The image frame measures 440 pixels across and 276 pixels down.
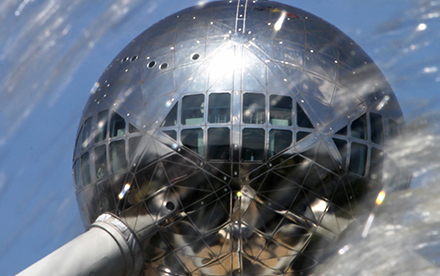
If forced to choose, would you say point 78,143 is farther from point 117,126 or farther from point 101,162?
point 117,126

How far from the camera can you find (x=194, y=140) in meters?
8.95

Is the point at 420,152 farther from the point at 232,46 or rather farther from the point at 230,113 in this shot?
the point at 232,46

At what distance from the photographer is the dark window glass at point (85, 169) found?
10.2m

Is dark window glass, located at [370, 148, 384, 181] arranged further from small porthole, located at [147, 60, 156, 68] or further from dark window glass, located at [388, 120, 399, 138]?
small porthole, located at [147, 60, 156, 68]

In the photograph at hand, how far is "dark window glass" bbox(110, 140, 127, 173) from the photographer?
31.0ft

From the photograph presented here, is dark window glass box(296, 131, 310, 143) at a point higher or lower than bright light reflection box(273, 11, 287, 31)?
lower

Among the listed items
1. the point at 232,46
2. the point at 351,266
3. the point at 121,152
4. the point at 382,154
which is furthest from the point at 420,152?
the point at 121,152

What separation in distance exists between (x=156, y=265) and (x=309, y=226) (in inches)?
85.4

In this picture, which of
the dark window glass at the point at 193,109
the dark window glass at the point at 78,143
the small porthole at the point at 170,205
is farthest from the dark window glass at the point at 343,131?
the dark window glass at the point at 78,143

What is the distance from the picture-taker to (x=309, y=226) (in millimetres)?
9234

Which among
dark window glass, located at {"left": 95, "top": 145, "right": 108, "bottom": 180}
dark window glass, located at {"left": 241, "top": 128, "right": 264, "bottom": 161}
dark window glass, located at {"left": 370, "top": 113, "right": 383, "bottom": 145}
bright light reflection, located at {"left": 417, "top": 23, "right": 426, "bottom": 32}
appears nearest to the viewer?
bright light reflection, located at {"left": 417, "top": 23, "right": 426, "bottom": 32}

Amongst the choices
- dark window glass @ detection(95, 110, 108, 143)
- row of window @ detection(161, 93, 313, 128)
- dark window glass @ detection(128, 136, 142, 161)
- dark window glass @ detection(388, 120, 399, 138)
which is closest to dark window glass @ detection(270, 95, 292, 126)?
row of window @ detection(161, 93, 313, 128)

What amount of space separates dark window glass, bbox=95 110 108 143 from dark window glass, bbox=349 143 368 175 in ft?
11.3

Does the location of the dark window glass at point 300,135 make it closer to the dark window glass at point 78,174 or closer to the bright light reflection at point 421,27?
the bright light reflection at point 421,27
